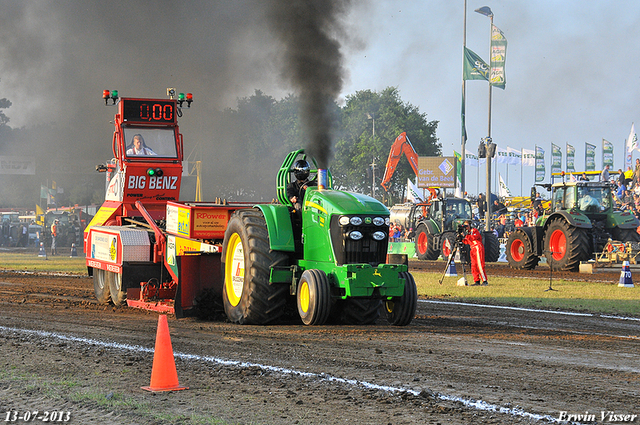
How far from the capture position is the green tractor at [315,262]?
8930mm

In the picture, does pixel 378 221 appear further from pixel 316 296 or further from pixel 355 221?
pixel 316 296

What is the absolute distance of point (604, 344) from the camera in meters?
8.30

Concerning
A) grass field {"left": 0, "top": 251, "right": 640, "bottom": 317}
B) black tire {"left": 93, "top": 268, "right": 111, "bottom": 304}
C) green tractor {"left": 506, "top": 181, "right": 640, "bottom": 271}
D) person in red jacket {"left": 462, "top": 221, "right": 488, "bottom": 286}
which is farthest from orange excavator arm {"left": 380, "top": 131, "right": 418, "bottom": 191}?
black tire {"left": 93, "top": 268, "right": 111, "bottom": 304}

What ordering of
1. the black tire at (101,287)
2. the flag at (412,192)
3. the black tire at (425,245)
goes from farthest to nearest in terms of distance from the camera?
the flag at (412,192), the black tire at (425,245), the black tire at (101,287)

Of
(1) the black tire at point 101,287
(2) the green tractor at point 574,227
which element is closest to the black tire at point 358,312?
(1) the black tire at point 101,287

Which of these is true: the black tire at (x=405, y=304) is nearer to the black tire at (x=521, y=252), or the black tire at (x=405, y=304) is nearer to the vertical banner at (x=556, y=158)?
the black tire at (x=521, y=252)

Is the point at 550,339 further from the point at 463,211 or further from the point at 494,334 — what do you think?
the point at 463,211

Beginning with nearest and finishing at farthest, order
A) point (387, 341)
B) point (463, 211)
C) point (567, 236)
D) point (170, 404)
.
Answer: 1. point (170, 404)
2. point (387, 341)
3. point (567, 236)
4. point (463, 211)

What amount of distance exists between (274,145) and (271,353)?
28.0 m

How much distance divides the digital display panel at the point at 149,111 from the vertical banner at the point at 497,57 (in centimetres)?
2264

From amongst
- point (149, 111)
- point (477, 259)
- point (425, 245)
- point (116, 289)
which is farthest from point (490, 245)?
point (116, 289)

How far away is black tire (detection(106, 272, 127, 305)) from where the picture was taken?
1199 cm

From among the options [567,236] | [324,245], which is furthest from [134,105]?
[567,236]

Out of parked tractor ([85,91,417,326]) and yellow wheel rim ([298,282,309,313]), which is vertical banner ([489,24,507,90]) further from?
yellow wheel rim ([298,282,309,313])
